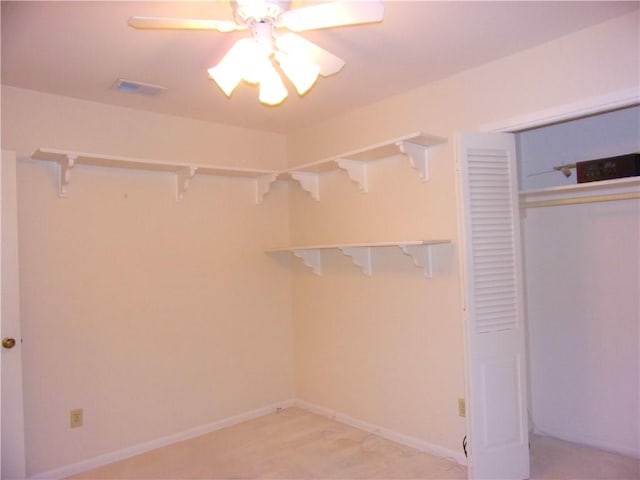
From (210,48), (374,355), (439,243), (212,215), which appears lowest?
(374,355)

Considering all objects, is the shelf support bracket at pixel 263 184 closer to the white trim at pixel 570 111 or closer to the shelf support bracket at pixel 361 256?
the shelf support bracket at pixel 361 256

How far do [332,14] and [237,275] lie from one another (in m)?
2.57

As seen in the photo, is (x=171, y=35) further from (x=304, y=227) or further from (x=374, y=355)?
(x=374, y=355)

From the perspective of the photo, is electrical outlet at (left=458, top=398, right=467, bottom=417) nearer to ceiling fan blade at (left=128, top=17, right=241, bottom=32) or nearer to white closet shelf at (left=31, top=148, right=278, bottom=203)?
white closet shelf at (left=31, top=148, right=278, bottom=203)

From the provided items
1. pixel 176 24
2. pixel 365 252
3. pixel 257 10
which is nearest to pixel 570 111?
pixel 365 252

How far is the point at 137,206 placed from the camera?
134 inches

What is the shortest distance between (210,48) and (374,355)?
233 centimetres

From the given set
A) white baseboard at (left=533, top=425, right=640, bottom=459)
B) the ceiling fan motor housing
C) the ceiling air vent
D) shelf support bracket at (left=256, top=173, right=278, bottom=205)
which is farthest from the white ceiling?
white baseboard at (left=533, top=425, right=640, bottom=459)

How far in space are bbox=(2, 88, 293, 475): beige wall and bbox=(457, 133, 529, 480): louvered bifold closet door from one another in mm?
1925

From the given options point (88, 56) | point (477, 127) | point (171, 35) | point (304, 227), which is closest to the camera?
point (171, 35)

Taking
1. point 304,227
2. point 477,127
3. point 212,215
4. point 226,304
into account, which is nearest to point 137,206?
point 212,215

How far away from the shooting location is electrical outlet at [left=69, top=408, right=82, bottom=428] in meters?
3.08

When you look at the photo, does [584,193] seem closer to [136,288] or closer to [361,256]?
[361,256]

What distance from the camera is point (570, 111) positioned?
2.54 m
